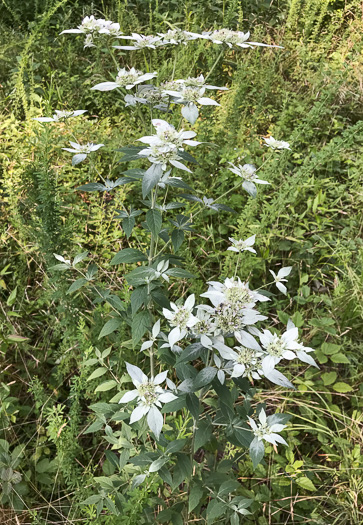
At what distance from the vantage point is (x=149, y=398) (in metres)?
1.12

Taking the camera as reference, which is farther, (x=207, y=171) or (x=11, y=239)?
(x=207, y=171)

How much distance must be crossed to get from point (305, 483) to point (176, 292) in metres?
1.05

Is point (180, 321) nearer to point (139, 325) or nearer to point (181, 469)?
point (139, 325)

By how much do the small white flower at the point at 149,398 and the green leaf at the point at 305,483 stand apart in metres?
0.92

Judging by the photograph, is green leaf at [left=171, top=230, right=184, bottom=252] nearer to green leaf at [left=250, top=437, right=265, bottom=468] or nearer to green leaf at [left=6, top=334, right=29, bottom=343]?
green leaf at [left=250, top=437, right=265, bottom=468]

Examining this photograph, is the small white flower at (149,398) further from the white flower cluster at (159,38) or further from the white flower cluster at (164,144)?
the white flower cluster at (159,38)

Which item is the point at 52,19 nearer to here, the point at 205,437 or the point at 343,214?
the point at 343,214

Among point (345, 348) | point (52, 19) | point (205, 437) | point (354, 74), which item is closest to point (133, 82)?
point (205, 437)

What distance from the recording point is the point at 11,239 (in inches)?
91.0

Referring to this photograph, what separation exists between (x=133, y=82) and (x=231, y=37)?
1.30 ft

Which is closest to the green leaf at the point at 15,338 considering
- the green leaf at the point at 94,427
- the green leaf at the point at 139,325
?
the green leaf at the point at 94,427

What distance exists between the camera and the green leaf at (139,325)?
127 cm

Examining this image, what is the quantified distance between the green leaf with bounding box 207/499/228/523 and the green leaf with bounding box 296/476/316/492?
0.54 meters

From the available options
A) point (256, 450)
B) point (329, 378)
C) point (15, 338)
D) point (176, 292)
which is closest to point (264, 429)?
point (256, 450)
